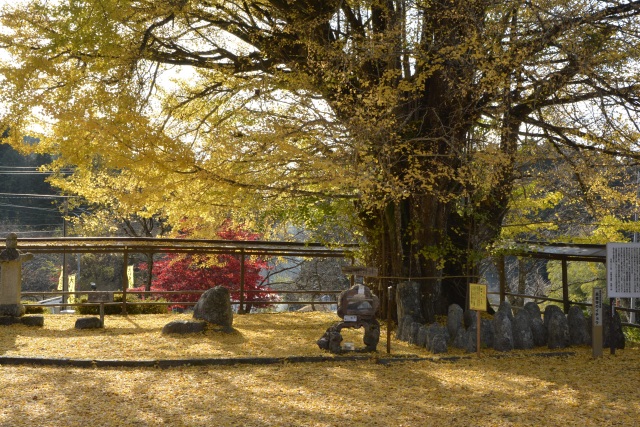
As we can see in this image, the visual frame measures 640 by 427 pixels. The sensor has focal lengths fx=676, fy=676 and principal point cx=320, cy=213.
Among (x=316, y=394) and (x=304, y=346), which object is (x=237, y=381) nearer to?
(x=316, y=394)

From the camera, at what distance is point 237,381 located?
6.41 metres

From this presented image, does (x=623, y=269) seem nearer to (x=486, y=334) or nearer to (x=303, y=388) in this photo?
(x=486, y=334)

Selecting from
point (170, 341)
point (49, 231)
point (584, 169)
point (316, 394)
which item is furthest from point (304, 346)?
point (49, 231)

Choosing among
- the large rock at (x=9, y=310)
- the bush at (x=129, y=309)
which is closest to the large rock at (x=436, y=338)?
the bush at (x=129, y=309)

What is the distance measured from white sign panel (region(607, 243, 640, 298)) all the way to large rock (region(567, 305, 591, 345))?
0.81m

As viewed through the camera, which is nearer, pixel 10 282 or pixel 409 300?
pixel 409 300

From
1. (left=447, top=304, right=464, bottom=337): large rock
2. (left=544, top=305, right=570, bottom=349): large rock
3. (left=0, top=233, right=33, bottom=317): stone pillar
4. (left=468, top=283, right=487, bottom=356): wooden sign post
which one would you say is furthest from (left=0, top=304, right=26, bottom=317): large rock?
(left=544, top=305, right=570, bottom=349): large rock

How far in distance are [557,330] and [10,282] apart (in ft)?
25.3

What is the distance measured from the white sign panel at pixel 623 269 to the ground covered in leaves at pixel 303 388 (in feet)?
2.72

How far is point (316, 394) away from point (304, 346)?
2.47 metres

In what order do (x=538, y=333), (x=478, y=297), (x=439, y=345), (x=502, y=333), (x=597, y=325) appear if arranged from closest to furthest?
(x=478, y=297), (x=597, y=325), (x=439, y=345), (x=502, y=333), (x=538, y=333)

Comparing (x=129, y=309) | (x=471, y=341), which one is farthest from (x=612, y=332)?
(x=129, y=309)

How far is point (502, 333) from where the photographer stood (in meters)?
8.34

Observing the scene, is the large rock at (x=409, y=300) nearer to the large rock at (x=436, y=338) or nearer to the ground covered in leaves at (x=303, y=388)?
the ground covered in leaves at (x=303, y=388)
